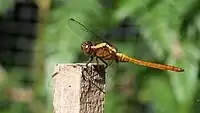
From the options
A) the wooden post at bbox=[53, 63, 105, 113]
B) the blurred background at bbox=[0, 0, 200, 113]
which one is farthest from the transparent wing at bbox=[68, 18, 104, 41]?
the wooden post at bbox=[53, 63, 105, 113]

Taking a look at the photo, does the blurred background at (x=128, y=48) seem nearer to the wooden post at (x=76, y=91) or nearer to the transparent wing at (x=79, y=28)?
the transparent wing at (x=79, y=28)

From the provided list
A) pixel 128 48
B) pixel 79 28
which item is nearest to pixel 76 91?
pixel 79 28

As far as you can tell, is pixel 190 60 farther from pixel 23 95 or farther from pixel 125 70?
pixel 23 95

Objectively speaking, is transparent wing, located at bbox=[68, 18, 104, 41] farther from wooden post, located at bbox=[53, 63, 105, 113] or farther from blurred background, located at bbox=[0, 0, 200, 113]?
wooden post, located at bbox=[53, 63, 105, 113]

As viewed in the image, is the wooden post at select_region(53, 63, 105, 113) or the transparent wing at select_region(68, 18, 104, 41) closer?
the wooden post at select_region(53, 63, 105, 113)

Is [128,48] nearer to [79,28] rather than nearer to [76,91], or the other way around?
[79,28]

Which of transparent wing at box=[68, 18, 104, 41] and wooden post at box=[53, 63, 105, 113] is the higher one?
transparent wing at box=[68, 18, 104, 41]
